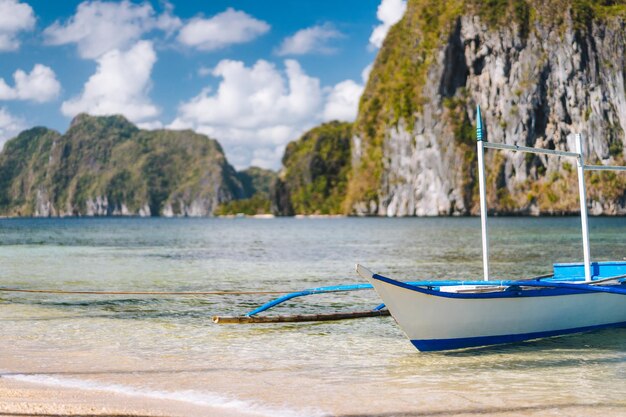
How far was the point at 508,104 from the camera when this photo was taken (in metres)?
147

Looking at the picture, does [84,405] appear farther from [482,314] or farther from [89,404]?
[482,314]

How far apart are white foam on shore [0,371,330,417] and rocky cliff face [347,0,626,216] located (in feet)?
468

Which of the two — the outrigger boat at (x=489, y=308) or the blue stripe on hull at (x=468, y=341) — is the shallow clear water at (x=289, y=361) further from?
the outrigger boat at (x=489, y=308)

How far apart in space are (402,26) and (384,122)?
37.0 metres

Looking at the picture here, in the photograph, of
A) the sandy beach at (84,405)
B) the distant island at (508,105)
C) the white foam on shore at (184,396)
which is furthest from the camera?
the distant island at (508,105)

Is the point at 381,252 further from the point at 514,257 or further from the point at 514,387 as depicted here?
the point at 514,387

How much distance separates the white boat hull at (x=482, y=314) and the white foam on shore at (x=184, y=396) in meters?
2.59

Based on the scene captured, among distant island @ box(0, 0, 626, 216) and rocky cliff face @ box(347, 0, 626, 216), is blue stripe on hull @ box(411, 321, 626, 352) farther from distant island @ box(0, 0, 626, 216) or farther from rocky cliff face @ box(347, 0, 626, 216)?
distant island @ box(0, 0, 626, 216)

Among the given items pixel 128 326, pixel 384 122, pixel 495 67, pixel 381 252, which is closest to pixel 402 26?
pixel 384 122

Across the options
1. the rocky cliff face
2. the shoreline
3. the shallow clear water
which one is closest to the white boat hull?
the shallow clear water

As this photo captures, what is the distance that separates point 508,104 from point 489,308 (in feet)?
477

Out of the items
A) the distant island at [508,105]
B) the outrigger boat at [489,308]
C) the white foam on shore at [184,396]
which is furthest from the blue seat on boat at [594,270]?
the distant island at [508,105]

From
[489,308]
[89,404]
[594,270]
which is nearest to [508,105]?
[594,270]

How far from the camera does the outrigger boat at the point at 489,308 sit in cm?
978
